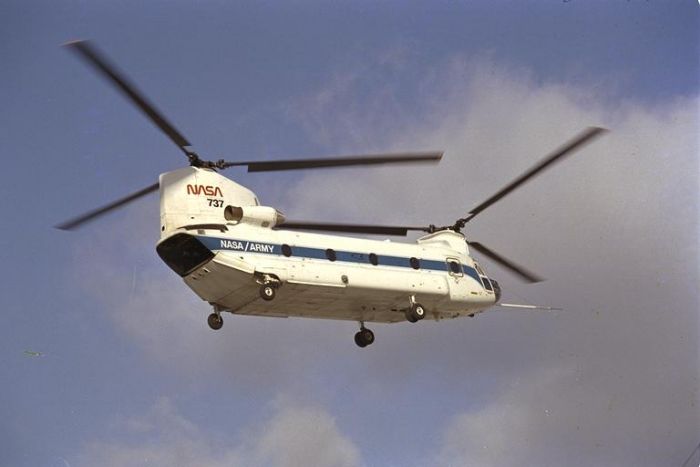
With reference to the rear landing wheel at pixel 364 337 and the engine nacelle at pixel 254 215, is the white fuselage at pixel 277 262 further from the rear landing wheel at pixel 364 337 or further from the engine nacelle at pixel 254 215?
the rear landing wheel at pixel 364 337

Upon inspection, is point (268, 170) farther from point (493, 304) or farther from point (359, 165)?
point (493, 304)

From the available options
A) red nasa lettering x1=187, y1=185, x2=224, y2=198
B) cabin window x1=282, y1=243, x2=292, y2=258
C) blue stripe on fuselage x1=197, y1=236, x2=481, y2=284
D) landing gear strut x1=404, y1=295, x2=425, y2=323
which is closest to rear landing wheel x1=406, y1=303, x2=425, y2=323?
landing gear strut x1=404, y1=295, x2=425, y2=323

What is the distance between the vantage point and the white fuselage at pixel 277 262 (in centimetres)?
3941

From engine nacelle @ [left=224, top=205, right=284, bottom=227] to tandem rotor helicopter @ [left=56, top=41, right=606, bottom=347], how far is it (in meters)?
0.04

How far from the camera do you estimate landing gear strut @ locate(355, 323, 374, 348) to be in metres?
46.3

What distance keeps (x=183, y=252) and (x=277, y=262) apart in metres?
3.59

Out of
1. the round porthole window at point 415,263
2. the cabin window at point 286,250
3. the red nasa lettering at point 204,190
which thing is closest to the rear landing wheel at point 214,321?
the cabin window at point 286,250

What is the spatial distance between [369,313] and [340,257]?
371 centimetres

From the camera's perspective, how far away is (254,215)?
4097 cm

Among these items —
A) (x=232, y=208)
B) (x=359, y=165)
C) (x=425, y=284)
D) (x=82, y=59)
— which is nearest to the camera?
(x=82, y=59)

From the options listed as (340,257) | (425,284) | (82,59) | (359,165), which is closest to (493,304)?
(425,284)

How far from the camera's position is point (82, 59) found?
32.9m

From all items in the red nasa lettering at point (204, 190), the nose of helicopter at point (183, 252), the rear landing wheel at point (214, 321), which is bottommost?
the rear landing wheel at point (214, 321)

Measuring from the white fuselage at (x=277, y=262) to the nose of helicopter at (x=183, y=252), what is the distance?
A: 0.04 metres
